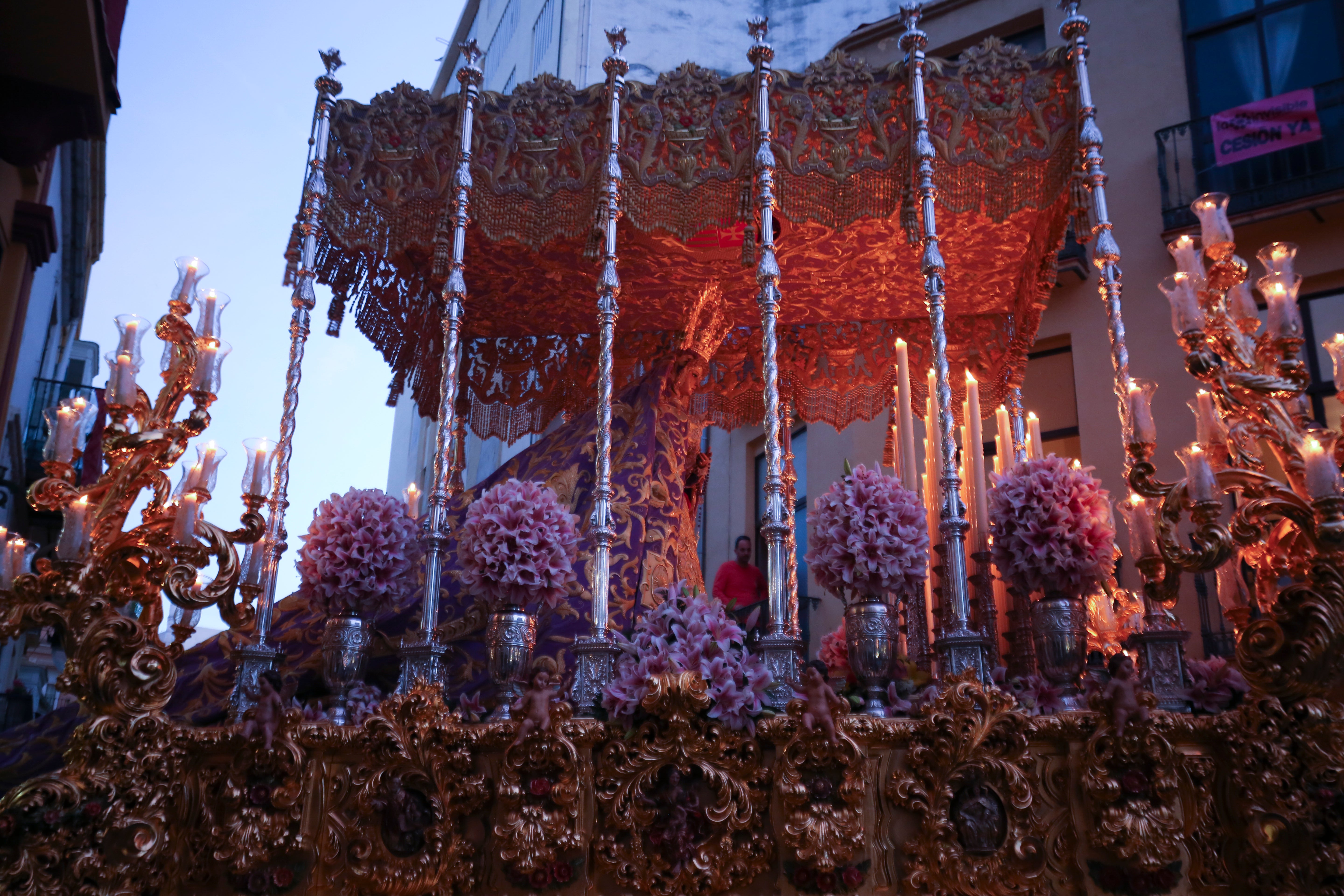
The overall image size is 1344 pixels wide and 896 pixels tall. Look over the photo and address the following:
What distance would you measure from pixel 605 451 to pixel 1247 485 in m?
2.49

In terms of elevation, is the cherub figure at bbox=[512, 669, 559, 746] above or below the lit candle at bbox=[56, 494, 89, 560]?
below

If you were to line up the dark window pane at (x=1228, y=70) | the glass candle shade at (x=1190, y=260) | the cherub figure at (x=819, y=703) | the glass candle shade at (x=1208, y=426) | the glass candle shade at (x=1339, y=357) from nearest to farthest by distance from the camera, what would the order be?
the cherub figure at (x=819, y=703) < the glass candle shade at (x=1339, y=357) < the glass candle shade at (x=1190, y=260) < the glass candle shade at (x=1208, y=426) < the dark window pane at (x=1228, y=70)

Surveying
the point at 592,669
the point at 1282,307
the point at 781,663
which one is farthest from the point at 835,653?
the point at 1282,307

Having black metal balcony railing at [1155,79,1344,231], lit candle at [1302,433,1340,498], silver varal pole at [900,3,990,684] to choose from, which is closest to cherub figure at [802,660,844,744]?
silver varal pole at [900,3,990,684]

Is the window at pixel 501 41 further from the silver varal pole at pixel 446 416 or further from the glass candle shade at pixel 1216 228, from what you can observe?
the glass candle shade at pixel 1216 228

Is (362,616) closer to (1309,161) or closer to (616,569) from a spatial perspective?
(616,569)

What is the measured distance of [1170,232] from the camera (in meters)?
9.16

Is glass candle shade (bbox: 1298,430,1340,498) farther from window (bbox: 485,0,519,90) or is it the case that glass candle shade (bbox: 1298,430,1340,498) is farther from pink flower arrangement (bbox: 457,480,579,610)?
window (bbox: 485,0,519,90)

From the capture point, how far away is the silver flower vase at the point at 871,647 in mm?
3658

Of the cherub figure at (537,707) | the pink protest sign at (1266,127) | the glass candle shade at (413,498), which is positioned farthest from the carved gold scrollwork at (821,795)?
the pink protest sign at (1266,127)

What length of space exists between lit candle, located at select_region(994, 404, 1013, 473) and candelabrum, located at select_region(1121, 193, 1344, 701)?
1.23 meters

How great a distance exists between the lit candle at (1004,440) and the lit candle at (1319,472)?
186cm

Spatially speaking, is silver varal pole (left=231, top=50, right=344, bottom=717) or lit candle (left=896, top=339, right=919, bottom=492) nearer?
silver varal pole (left=231, top=50, right=344, bottom=717)

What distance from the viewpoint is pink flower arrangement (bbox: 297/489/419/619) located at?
4.12m
